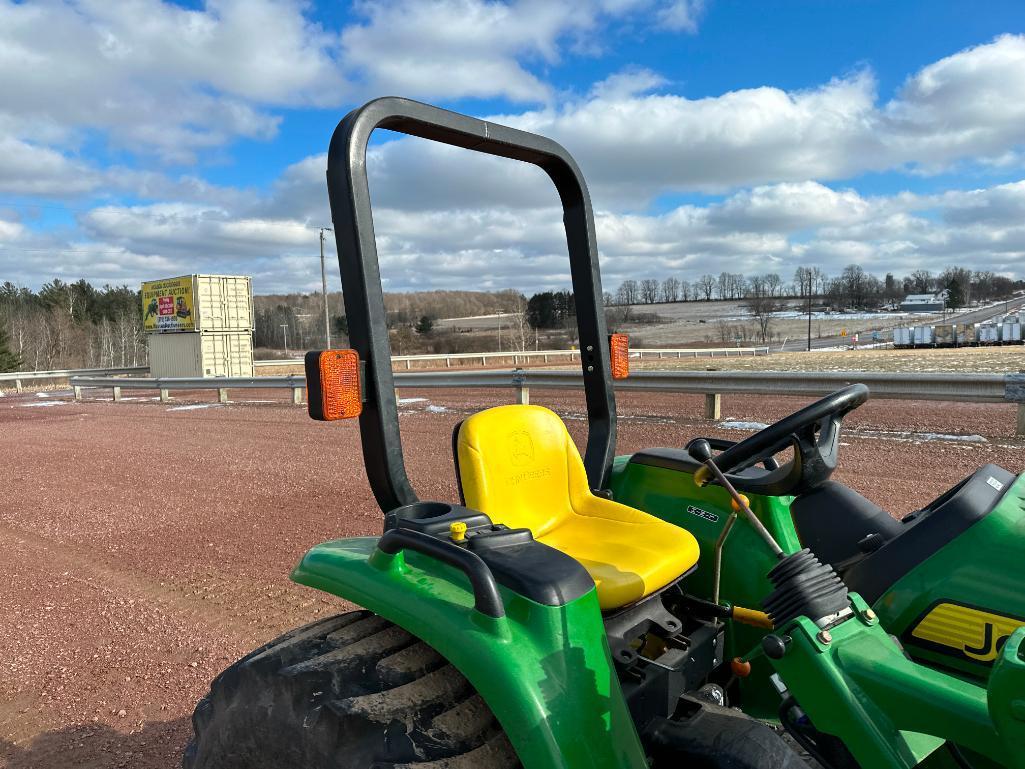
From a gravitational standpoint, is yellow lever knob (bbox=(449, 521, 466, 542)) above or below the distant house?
below

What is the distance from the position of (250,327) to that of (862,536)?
32338 millimetres

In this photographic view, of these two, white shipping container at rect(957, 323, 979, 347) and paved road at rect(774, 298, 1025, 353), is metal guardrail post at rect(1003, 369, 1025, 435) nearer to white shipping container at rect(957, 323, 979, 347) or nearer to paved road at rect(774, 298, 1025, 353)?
paved road at rect(774, 298, 1025, 353)

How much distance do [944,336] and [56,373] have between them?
5865 cm

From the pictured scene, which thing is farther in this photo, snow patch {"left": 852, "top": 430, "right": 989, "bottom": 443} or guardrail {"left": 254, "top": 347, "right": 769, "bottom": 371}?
guardrail {"left": 254, "top": 347, "right": 769, "bottom": 371}

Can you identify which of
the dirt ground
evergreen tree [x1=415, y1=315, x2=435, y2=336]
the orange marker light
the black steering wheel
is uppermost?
evergreen tree [x1=415, y1=315, x2=435, y2=336]

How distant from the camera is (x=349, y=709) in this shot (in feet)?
4.60

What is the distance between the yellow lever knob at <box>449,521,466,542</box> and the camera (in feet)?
5.36

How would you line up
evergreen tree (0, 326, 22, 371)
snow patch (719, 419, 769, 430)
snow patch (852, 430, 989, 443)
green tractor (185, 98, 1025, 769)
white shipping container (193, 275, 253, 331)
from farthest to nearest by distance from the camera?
1. evergreen tree (0, 326, 22, 371)
2. white shipping container (193, 275, 253, 331)
3. snow patch (719, 419, 769, 430)
4. snow patch (852, 430, 989, 443)
5. green tractor (185, 98, 1025, 769)

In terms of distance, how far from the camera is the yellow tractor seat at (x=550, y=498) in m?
2.08

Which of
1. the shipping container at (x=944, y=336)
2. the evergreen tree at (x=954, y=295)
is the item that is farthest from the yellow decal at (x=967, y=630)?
the evergreen tree at (x=954, y=295)

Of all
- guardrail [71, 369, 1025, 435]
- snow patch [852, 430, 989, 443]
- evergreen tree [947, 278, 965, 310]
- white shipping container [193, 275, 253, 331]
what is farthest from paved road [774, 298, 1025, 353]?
snow patch [852, 430, 989, 443]

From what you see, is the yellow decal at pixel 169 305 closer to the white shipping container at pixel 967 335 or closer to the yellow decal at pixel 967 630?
the yellow decal at pixel 967 630

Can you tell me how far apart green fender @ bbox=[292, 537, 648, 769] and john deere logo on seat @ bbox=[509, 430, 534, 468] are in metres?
0.82

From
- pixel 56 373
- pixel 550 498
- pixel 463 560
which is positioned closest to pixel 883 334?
pixel 56 373
